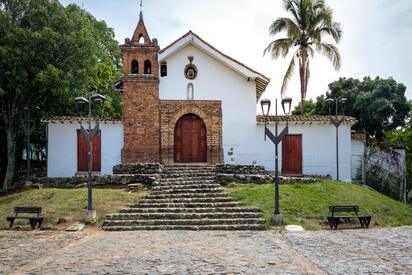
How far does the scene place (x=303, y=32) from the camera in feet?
90.6

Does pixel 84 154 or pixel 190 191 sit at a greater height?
pixel 84 154

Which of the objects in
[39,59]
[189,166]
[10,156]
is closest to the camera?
[189,166]

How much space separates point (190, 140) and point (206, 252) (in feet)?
39.8

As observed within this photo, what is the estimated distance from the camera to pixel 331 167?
21.3 m

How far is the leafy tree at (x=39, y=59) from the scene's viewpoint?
63.4 feet

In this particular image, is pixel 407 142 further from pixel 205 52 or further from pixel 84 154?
pixel 84 154

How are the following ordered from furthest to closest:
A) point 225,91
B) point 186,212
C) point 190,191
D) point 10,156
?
point 10,156 → point 225,91 → point 190,191 → point 186,212

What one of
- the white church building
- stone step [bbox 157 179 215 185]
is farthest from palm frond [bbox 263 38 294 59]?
stone step [bbox 157 179 215 185]

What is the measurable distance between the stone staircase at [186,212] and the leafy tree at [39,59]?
24.3ft

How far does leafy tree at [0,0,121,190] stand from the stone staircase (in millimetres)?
7396

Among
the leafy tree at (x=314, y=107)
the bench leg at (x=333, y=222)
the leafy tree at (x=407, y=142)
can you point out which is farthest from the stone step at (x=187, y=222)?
the leafy tree at (x=314, y=107)

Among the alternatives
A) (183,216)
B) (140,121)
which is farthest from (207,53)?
(183,216)

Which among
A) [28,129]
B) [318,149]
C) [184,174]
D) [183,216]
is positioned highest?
[28,129]

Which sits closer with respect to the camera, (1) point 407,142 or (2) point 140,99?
(2) point 140,99
